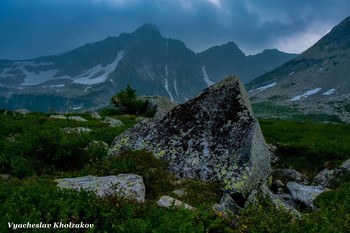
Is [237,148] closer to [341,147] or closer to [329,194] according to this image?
[329,194]

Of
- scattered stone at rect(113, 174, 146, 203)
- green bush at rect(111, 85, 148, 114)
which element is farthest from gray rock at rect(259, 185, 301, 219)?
green bush at rect(111, 85, 148, 114)

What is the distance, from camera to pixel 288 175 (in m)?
17.6

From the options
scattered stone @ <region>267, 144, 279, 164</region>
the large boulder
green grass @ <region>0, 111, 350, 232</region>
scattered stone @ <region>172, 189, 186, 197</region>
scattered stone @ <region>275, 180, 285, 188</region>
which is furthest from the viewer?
scattered stone @ <region>267, 144, 279, 164</region>

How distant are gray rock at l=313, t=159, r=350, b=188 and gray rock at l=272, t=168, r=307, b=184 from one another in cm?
60

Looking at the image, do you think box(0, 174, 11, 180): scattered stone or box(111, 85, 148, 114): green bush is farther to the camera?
box(111, 85, 148, 114): green bush

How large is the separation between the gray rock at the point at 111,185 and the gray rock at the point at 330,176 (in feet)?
27.1

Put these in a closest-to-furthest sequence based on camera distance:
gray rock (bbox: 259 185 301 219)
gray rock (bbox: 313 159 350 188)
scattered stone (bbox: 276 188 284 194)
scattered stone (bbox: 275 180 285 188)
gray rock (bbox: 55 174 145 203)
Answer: gray rock (bbox: 259 185 301 219) → gray rock (bbox: 55 174 145 203) → scattered stone (bbox: 276 188 284 194) → scattered stone (bbox: 275 180 285 188) → gray rock (bbox: 313 159 350 188)

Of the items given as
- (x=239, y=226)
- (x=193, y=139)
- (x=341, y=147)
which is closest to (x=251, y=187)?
(x=193, y=139)

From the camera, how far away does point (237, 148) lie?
49.0ft

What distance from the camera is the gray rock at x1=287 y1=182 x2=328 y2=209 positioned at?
1282 centimetres

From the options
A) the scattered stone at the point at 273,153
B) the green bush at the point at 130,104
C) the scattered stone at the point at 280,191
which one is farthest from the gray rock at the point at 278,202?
the green bush at the point at 130,104

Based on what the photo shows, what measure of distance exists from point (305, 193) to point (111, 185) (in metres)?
6.61

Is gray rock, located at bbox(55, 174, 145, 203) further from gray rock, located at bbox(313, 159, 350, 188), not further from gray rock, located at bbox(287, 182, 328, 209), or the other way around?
gray rock, located at bbox(313, 159, 350, 188)

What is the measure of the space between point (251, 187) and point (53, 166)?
728 centimetres
